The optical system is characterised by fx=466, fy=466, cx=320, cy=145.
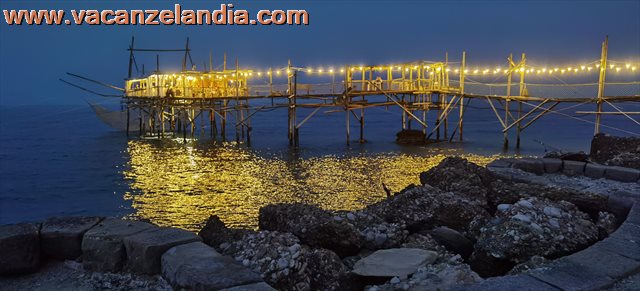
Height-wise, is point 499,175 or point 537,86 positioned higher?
point 537,86

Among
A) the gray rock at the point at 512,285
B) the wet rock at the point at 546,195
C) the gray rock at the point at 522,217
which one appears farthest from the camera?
the wet rock at the point at 546,195

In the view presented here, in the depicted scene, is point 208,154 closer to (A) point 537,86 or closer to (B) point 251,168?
(B) point 251,168

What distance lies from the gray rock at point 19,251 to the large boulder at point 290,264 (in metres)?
1.95

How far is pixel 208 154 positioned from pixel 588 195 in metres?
23.1

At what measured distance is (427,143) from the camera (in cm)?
3128

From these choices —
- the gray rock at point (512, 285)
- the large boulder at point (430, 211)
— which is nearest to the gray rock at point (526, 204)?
the large boulder at point (430, 211)

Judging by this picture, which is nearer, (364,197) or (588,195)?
(588,195)

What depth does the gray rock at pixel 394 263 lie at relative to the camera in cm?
493

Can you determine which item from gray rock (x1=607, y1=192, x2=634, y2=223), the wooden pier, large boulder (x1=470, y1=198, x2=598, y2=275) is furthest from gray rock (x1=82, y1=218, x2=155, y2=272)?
the wooden pier

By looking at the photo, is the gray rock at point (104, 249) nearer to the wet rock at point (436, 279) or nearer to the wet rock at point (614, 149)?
the wet rock at point (436, 279)

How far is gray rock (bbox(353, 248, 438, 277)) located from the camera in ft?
16.2

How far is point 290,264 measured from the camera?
4.82 metres

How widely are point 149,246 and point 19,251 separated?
1453mm

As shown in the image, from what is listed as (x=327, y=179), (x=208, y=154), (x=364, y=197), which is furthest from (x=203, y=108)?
(x=364, y=197)
